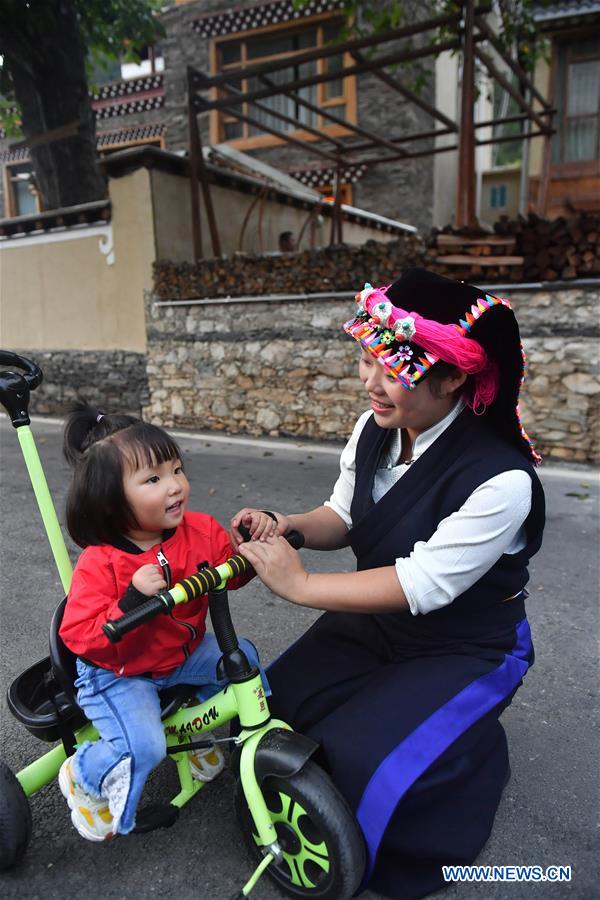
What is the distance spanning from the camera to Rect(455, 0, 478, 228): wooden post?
Answer: 588 cm

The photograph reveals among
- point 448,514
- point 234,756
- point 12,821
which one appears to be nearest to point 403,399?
point 448,514

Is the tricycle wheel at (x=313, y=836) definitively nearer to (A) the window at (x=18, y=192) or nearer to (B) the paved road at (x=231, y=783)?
(B) the paved road at (x=231, y=783)

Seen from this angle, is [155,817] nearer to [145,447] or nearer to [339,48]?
[145,447]

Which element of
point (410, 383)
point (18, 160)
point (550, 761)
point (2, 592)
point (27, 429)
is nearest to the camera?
point (410, 383)

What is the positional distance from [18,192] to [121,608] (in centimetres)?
2352

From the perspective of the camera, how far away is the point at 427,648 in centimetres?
189

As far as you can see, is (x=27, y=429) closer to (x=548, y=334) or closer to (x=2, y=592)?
(x=2, y=592)

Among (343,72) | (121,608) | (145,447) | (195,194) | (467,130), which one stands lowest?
(121,608)

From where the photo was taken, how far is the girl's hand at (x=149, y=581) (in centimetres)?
158

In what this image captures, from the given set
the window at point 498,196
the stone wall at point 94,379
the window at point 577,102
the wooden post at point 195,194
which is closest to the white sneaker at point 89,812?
the wooden post at point 195,194

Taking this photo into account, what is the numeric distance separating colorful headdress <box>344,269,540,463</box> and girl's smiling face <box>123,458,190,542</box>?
64 cm

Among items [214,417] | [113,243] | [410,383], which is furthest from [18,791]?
[113,243]

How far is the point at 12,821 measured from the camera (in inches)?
68.5

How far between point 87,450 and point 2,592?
2.28 m
